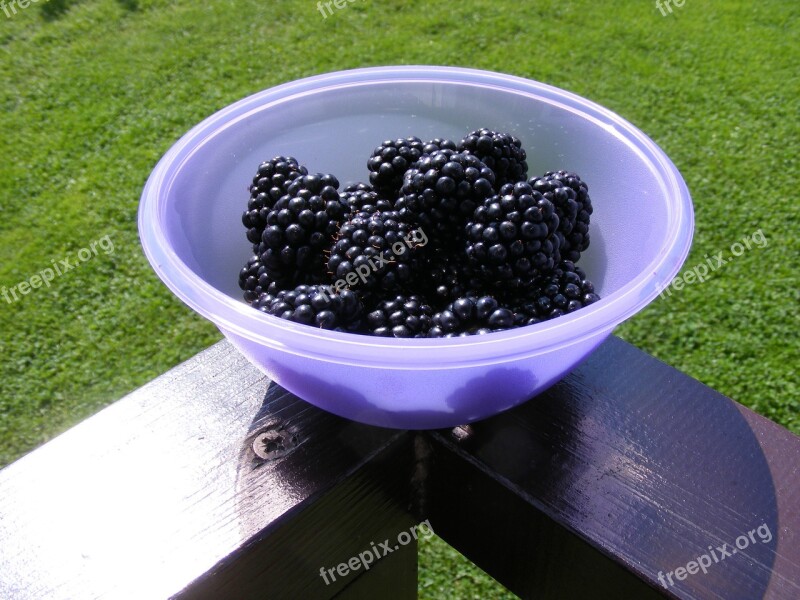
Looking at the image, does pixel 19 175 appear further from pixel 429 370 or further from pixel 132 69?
pixel 429 370

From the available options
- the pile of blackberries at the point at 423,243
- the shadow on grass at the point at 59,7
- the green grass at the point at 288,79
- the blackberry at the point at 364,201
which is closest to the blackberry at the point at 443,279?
the pile of blackberries at the point at 423,243

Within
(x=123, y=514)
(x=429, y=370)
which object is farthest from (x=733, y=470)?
(x=123, y=514)

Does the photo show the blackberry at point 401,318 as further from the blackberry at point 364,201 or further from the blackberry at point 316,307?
the blackberry at point 364,201

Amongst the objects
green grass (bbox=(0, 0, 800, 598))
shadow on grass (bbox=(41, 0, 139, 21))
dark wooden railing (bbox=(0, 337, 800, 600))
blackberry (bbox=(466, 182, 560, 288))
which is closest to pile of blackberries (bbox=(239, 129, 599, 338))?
blackberry (bbox=(466, 182, 560, 288))

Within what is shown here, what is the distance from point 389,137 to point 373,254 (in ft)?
1.10

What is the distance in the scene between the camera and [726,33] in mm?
3037

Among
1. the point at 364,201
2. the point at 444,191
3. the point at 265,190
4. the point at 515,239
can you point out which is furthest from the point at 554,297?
the point at 265,190

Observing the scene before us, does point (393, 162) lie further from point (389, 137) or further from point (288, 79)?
point (288, 79)

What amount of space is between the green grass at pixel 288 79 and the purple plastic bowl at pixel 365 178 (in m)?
0.95

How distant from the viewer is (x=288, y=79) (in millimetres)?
2881

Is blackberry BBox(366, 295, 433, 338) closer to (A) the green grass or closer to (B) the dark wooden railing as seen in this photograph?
(B) the dark wooden railing

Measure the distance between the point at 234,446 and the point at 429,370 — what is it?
0.95ft

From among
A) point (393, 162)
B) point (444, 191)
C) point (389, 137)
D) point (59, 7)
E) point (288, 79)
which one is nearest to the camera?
point (444, 191)

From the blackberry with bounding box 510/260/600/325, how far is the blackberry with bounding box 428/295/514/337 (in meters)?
0.03
